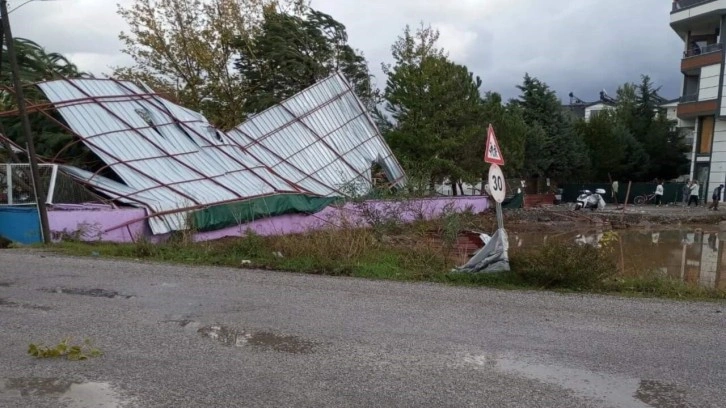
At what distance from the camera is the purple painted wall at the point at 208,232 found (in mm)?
16328

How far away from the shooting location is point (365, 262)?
39.7 feet

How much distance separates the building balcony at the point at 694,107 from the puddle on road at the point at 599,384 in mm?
43789

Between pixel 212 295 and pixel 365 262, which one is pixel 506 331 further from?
pixel 365 262

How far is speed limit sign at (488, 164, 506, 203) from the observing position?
1030cm

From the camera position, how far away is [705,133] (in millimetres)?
44969

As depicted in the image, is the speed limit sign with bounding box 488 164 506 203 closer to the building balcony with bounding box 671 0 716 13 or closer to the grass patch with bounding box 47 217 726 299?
the grass patch with bounding box 47 217 726 299

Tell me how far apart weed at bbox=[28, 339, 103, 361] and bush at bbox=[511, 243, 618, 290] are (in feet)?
22.1

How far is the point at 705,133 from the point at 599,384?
4625 centimetres

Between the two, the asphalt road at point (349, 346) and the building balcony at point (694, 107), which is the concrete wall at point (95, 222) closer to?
the asphalt road at point (349, 346)

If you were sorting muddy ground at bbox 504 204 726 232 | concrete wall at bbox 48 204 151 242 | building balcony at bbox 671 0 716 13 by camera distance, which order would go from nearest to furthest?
concrete wall at bbox 48 204 151 242
muddy ground at bbox 504 204 726 232
building balcony at bbox 671 0 716 13

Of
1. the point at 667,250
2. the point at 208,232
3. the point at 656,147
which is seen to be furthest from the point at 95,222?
the point at 656,147

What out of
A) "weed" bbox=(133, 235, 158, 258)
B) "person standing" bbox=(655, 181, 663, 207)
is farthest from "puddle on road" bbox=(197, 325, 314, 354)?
"person standing" bbox=(655, 181, 663, 207)

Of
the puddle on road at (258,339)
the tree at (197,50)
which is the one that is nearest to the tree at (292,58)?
the tree at (197,50)

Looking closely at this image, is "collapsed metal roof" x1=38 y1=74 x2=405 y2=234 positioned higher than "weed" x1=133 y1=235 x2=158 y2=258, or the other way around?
"collapsed metal roof" x1=38 y1=74 x2=405 y2=234
